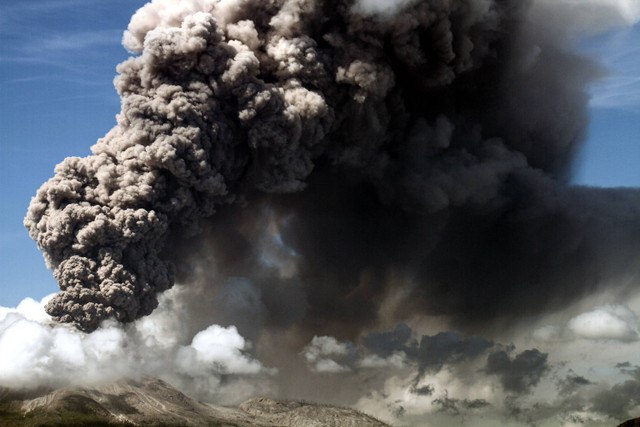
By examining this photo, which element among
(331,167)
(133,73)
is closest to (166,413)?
(331,167)

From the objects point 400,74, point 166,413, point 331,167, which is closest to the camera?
point 400,74

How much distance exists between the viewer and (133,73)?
169ft

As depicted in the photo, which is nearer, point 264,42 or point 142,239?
point 142,239

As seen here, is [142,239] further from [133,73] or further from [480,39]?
[480,39]

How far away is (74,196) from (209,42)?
44.0 ft

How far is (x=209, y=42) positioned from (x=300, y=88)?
675 cm

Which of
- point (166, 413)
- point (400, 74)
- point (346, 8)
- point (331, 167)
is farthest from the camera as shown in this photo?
point (166, 413)

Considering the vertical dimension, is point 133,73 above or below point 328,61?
below

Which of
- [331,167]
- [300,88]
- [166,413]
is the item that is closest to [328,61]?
[300,88]

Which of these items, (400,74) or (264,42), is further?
(400,74)

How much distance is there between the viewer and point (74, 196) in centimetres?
4962

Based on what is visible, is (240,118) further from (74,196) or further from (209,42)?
(74,196)

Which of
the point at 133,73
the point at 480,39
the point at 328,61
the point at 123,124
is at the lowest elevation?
the point at 123,124

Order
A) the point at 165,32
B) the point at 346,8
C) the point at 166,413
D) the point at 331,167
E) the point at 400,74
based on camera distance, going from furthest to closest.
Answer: the point at 166,413 < the point at 331,167 < the point at 400,74 < the point at 346,8 < the point at 165,32
